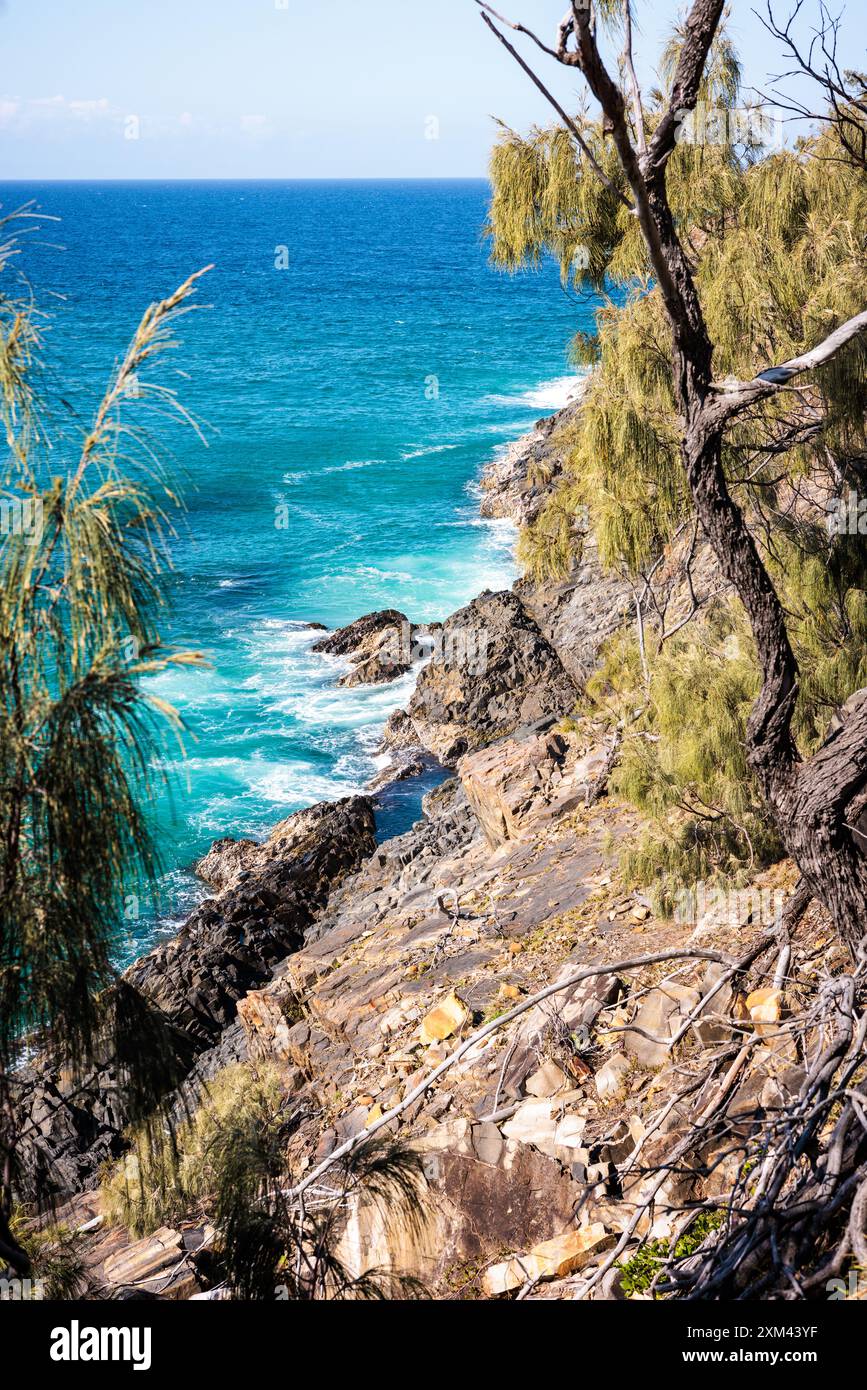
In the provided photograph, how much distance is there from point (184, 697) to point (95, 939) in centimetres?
2354

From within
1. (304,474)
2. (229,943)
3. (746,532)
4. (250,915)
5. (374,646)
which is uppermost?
(304,474)

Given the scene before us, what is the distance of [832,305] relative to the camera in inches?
352

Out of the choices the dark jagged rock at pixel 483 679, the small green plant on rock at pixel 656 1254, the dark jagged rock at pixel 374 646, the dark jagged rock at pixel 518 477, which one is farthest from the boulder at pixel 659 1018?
the dark jagged rock at pixel 518 477

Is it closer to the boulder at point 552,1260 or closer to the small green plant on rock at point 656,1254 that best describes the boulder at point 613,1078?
the boulder at point 552,1260

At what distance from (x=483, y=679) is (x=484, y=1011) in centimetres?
1332

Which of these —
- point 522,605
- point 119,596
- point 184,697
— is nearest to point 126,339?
point 184,697

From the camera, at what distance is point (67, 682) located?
3.80 meters

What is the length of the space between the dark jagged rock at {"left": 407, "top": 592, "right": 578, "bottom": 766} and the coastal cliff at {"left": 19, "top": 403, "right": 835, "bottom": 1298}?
0.20ft

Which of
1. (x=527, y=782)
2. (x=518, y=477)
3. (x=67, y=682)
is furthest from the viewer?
(x=518, y=477)

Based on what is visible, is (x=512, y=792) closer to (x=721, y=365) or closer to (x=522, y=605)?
(x=721, y=365)

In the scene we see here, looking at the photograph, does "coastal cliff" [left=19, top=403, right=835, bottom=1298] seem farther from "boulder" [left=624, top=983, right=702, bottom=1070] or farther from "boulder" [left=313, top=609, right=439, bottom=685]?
"boulder" [left=313, top=609, right=439, bottom=685]

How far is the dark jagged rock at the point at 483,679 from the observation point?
21.9 meters

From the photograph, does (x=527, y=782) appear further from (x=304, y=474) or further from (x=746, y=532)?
(x=304, y=474)

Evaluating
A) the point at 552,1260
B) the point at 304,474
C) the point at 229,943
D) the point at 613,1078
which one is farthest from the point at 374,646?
the point at 552,1260
